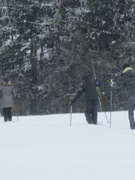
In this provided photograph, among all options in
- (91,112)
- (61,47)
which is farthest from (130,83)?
(61,47)

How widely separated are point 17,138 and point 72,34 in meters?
24.8

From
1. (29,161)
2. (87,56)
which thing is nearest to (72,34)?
(87,56)

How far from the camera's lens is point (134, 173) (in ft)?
24.1

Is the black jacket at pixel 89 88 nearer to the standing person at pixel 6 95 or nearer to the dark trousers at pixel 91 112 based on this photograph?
the dark trousers at pixel 91 112

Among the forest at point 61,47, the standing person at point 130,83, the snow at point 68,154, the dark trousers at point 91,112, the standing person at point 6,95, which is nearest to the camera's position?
the snow at point 68,154

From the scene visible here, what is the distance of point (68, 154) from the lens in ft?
29.8

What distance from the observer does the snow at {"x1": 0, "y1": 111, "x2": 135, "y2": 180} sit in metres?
7.36

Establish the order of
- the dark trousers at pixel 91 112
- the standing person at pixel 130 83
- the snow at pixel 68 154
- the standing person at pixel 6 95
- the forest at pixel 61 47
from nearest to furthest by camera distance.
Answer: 1. the snow at pixel 68 154
2. the standing person at pixel 130 83
3. the dark trousers at pixel 91 112
4. the standing person at pixel 6 95
5. the forest at pixel 61 47

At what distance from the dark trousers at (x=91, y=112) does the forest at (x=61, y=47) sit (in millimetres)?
16187

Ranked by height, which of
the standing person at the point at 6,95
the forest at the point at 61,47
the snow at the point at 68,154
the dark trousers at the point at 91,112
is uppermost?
the forest at the point at 61,47

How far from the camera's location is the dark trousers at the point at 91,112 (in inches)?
615

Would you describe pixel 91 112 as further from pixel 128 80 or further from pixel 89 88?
pixel 128 80

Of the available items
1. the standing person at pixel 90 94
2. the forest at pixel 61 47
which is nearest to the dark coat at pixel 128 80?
the standing person at pixel 90 94

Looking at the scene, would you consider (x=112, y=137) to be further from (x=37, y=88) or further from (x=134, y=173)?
(x=37, y=88)
